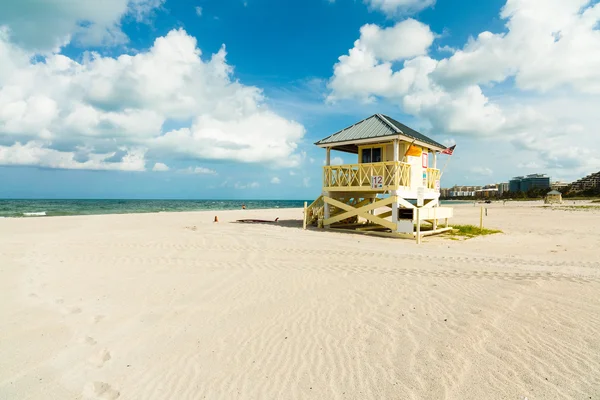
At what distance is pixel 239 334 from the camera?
4793 millimetres

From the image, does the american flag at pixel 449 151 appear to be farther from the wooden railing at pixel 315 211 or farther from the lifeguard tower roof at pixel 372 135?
the wooden railing at pixel 315 211

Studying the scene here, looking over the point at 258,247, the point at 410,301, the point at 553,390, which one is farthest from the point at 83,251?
the point at 553,390

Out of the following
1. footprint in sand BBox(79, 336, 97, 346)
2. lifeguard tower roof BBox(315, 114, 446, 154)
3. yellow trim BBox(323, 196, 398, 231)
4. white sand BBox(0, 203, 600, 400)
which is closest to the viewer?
white sand BBox(0, 203, 600, 400)

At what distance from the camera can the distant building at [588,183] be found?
295ft

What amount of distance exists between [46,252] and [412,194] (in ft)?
47.3

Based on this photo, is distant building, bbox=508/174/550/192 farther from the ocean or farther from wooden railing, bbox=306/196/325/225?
wooden railing, bbox=306/196/325/225

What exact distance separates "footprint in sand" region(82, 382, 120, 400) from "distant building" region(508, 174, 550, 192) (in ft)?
421

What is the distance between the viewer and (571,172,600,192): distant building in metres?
89.8

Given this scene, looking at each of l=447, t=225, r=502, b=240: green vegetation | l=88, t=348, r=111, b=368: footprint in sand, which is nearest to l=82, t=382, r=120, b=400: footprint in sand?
l=88, t=348, r=111, b=368: footprint in sand

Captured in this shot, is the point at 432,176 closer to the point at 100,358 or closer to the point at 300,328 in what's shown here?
the point at 300,328

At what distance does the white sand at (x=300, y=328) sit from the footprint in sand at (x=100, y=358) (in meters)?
0.02

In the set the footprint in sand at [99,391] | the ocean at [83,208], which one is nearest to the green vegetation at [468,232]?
the footprint in sand at [99,391]

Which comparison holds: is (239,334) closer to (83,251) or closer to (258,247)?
(258,247)

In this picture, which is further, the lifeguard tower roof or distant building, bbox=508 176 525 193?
distant building, bbox=508 176 525 193
